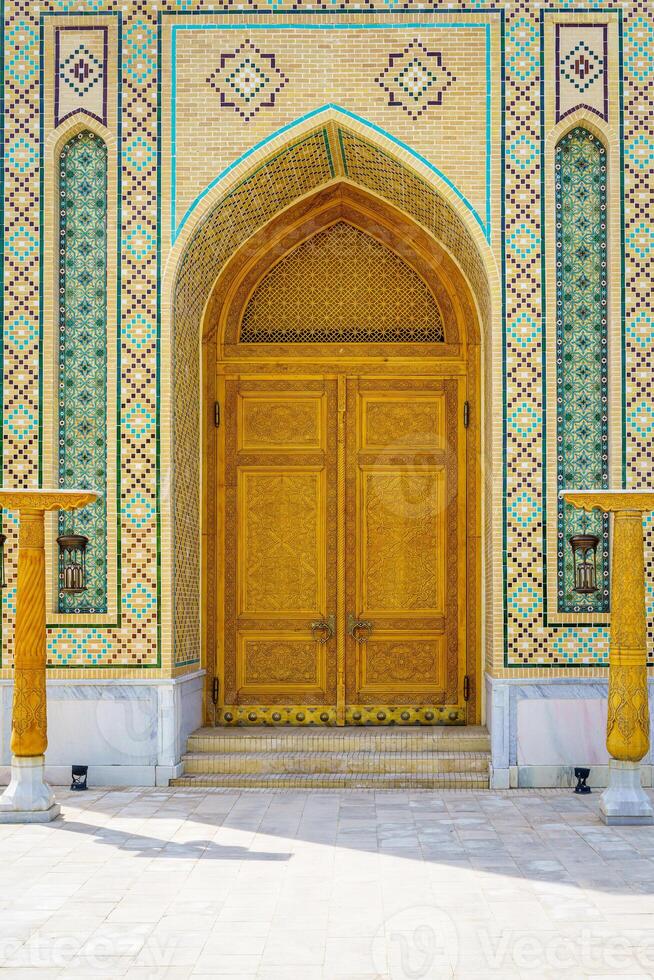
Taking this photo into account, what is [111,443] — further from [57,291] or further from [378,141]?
[378,141]

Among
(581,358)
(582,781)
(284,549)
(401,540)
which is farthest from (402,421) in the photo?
(582,781)

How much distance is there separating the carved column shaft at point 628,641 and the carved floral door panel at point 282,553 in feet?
6.37

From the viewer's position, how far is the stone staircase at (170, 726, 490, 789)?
5.91 meters

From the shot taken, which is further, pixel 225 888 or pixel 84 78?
pixel 84 78

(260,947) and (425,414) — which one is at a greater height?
(425,414)

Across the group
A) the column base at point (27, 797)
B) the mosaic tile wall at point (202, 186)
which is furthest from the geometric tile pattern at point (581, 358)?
the column base at point (27, 797)

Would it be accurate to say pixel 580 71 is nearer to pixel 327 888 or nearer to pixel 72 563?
pixel 72 563

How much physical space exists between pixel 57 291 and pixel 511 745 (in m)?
3.31

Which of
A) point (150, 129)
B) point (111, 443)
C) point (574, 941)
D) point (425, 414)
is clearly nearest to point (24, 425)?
point (111, 443)

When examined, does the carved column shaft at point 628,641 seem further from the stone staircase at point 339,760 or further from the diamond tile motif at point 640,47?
the diamond tile motif at point 640,47

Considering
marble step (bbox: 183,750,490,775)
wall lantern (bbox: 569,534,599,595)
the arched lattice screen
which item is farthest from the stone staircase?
the arched lattice screen

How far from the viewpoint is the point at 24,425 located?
5.98 m

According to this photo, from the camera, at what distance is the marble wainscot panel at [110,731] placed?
5.87 metres

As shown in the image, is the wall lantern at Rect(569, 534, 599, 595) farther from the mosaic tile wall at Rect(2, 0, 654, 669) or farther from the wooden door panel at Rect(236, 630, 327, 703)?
the wooden door panel at Rect(236, 630, 327, 703)
